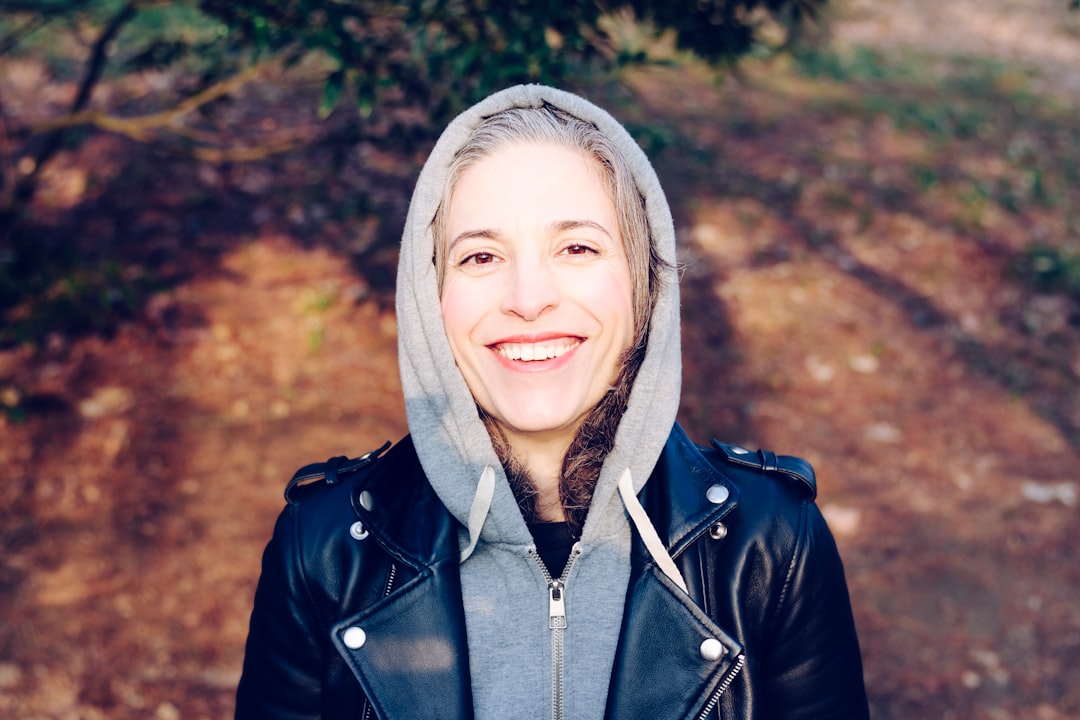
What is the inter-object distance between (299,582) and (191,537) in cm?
264

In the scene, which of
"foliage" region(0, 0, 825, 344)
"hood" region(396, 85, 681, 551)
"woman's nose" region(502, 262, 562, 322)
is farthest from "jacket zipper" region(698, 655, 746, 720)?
"foliage" region(0, 0, 825, 344)

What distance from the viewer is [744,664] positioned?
6.29 feet

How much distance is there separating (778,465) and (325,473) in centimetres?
112

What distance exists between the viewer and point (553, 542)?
81.8 inches

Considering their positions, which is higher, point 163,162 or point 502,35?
point 502,35

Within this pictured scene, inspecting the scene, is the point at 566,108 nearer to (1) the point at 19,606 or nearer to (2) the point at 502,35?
(2) the point at 502,35

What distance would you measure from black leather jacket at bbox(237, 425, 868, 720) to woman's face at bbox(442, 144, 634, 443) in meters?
0.35

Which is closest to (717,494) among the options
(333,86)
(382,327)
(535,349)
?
(535,349)

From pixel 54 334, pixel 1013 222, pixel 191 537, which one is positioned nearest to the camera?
pixel 191 537

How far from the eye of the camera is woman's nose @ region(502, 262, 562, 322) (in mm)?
1851

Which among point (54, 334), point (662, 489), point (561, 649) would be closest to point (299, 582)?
point (561, 649)

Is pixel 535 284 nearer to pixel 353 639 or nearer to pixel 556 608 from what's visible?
pixel 556 608

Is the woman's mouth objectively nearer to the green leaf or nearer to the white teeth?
the white teeth

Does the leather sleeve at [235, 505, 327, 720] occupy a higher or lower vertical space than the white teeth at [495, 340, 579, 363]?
lower
